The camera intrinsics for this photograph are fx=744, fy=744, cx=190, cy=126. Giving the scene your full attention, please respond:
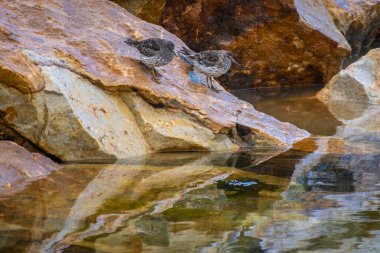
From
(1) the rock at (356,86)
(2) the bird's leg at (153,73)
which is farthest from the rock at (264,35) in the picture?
(2) the bird's leg at (153,73)

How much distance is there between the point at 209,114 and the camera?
705 centimetres

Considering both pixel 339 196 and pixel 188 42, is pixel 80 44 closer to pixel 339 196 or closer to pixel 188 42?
pixel 339 196

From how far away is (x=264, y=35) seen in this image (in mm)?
11680

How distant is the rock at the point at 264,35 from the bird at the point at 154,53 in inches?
158

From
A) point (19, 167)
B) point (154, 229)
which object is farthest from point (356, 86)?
point (154, 229)

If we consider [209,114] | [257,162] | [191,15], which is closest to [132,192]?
[257,162]

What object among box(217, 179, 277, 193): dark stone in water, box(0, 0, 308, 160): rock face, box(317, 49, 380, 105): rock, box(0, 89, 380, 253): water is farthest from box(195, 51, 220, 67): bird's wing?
box(317, 49, 380, 105): rock

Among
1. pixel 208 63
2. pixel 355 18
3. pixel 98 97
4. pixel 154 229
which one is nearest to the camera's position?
pixel 154 229

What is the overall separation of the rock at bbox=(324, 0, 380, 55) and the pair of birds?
6204 millimetres

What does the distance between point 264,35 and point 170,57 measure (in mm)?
4625

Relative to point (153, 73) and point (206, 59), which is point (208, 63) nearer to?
point (206, 59)

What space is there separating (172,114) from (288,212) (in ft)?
8.53

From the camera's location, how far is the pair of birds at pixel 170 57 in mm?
7094

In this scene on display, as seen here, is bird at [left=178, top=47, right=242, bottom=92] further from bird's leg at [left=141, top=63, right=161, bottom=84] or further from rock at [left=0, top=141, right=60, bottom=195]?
rock at [left=0, top=141, right=60, bottom=195]
